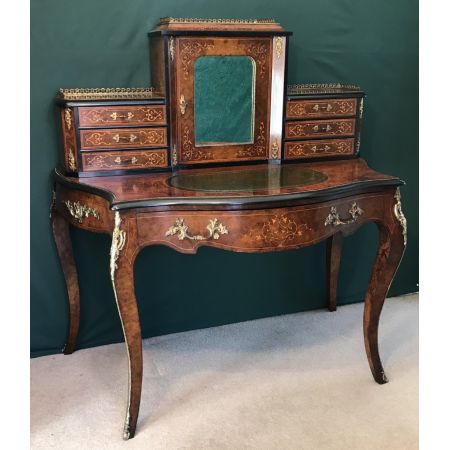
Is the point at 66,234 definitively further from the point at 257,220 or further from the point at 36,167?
the point at 257,220

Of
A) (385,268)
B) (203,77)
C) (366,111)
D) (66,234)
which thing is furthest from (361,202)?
(66,234)

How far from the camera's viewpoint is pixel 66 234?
213cm

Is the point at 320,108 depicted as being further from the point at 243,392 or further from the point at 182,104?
the point at 243,392

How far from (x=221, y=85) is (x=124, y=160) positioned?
44 centimetres

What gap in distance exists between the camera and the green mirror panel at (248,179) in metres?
1.74

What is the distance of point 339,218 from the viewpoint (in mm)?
1818

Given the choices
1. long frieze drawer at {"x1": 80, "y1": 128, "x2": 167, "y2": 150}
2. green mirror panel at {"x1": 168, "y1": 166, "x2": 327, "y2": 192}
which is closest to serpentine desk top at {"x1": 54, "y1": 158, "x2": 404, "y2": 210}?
green mirror panel at {"x1": 168, "y1": 166, "x2": 327, "y2": 192}

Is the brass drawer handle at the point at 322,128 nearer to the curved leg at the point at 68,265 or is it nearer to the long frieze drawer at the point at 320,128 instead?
the long frieze drawer at the point at 320,128

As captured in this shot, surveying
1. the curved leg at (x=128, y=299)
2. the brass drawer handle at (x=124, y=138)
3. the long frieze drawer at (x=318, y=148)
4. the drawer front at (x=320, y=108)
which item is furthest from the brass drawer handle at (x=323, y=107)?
the curved leg at (x=128, y=299)

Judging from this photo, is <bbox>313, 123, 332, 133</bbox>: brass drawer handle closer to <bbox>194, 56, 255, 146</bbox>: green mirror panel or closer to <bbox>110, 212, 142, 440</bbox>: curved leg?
<bbox>194, 56, 255, 146</bbox>: green mirror panel

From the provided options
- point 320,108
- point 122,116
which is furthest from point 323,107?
point 122,116

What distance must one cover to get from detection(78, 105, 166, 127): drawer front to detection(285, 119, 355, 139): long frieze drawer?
51cm

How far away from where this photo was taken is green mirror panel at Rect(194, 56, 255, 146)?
76.9 inches

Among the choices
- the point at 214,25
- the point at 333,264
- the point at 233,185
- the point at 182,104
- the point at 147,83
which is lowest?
the point at 333,264
